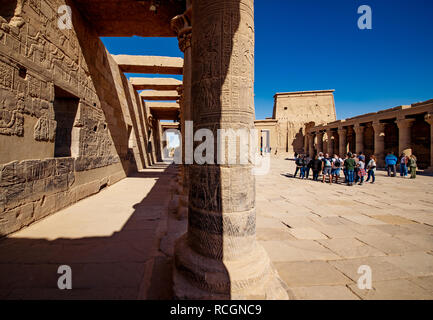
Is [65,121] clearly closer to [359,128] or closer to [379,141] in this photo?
[379,141]

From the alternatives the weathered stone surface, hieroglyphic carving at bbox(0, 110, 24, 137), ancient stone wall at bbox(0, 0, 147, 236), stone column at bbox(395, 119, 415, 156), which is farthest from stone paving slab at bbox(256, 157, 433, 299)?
stone column at bbox(395, 119, 415, 156)

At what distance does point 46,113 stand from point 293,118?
116ft

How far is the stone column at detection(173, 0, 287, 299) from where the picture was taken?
1.91 meters

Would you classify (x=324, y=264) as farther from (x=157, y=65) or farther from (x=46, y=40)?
(x=157, y=65)

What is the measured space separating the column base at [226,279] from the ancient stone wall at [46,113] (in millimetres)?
3083

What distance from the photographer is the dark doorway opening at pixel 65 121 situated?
5.22m

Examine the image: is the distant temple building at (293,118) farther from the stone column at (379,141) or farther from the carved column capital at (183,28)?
the carved column capital at (183,28)

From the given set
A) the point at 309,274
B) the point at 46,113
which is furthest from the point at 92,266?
the point at 46,113

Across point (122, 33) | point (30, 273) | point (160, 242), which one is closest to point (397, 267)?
point (160, 242)

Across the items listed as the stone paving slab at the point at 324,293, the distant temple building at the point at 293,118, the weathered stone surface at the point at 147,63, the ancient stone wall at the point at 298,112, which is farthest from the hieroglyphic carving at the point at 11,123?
the ancient stone wall at the point at 298,112

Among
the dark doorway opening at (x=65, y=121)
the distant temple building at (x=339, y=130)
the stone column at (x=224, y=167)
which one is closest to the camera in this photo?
the stone column at (x=224, y=167)

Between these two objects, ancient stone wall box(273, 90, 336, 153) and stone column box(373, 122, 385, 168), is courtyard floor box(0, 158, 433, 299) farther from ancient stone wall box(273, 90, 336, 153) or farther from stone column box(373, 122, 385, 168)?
ancient stone wall box(273, 90, 336, 153)

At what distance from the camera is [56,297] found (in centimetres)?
185

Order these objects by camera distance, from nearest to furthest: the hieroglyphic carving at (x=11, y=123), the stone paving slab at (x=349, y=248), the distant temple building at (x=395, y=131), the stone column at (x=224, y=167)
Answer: the stone column at (x=224, y=167) → the stone paving slab at (x=349, y=248) → the hieroglyphic carving at (x=11, y=123) → the distant temple building at (x=395, y=131)
